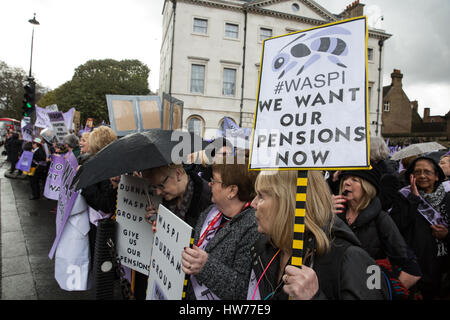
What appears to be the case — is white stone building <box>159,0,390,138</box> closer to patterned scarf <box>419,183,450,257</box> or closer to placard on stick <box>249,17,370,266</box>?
patterned scarf <box>419,183,450,257</box>

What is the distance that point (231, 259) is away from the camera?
1734mm

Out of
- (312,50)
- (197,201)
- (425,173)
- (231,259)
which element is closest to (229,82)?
(425,173)

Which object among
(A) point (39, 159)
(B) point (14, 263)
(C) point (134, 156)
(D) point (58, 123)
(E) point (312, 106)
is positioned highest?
(D) point (58, 123)

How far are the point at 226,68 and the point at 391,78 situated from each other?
82.7 ft

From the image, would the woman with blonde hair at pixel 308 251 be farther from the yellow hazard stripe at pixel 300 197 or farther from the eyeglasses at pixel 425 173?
the eyeglasses at pixel 425 173

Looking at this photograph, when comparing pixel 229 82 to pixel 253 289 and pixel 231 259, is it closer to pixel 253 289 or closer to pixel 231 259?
pixel 231 259

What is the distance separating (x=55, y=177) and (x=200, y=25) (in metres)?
24.4

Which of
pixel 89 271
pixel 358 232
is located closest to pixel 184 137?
pixel 358 232

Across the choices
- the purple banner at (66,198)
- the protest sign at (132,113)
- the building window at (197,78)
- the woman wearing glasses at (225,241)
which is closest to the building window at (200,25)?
the building window at (197,78)

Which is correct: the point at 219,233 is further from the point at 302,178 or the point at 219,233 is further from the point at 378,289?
the point at 378,289

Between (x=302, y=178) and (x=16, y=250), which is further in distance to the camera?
(x=16, y=250)

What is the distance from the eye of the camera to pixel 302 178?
1.42m

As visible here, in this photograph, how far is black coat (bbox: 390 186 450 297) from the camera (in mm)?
2645
